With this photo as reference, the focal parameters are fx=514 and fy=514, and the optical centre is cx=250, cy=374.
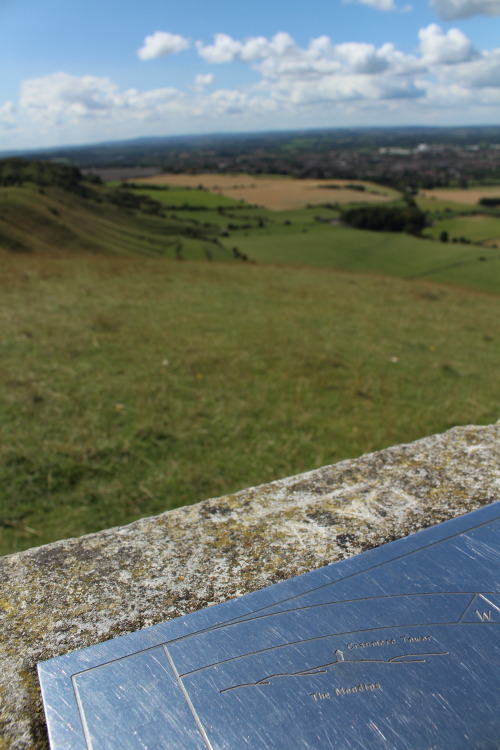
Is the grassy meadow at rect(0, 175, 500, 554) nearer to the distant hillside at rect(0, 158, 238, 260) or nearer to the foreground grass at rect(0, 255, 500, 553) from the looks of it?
the foreground grass at rect(0, 255, 500, 553)

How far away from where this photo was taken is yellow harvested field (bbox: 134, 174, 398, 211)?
188ft

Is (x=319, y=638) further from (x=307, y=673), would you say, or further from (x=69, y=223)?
(x=69, y=223)

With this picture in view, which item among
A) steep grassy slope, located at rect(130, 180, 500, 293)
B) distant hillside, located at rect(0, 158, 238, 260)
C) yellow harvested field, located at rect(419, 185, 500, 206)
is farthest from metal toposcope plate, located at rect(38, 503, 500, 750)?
yellow harvested field, located at rect(419, 185, 500, 206)

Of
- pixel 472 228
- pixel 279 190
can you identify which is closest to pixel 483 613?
pixel 472 228

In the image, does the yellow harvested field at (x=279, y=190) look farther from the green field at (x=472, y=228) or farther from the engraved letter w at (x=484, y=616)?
the engraved letter w at (x=484, y=616)

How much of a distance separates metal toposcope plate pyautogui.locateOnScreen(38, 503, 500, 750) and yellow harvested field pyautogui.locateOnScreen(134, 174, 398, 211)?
53.7 m

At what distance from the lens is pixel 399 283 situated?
1509 cm

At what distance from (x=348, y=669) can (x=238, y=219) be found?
4506 centimetres

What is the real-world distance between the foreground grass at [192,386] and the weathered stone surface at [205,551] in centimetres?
253

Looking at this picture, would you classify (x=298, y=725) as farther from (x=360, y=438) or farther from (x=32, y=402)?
(x=32, y=402)

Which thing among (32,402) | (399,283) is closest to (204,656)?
(32,402)

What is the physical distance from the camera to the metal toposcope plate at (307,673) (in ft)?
4.54

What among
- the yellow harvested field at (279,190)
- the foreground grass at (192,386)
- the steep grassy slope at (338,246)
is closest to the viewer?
the foreground grass at (192,386)

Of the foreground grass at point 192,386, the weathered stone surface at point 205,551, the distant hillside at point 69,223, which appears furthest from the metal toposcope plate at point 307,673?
the distant hillside at point 69,223
